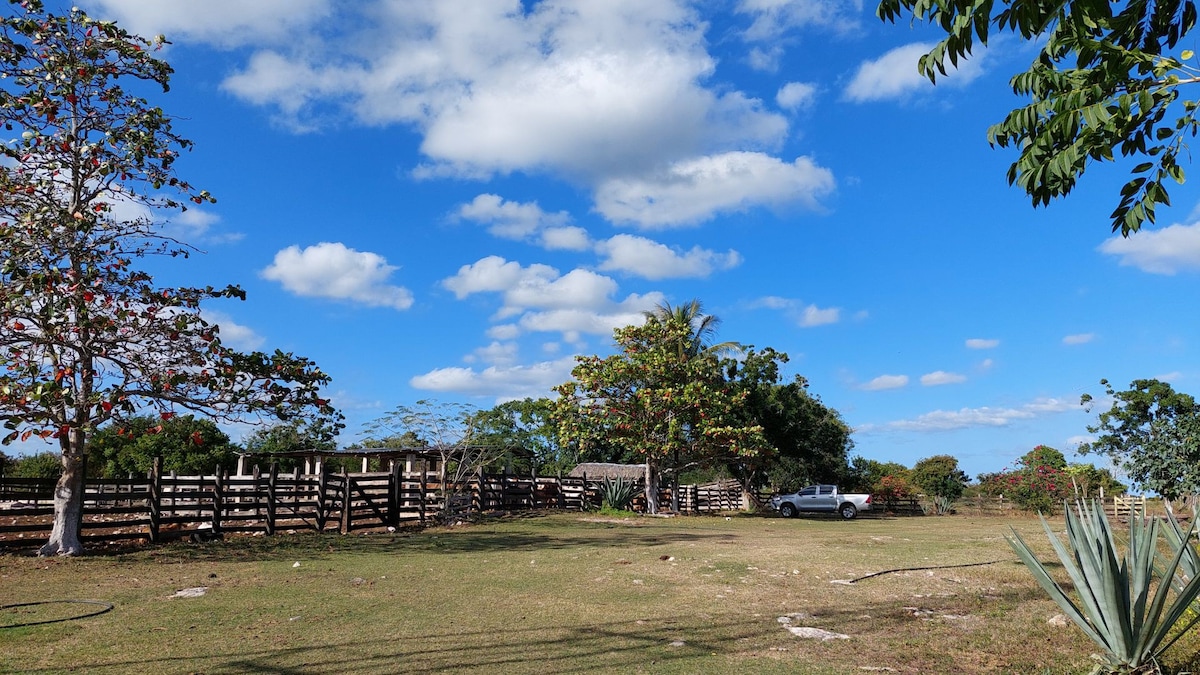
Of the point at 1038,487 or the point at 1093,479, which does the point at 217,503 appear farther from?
the point at 1093,479

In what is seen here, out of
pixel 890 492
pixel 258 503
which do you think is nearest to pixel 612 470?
pixel 890 492

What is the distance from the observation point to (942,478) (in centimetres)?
4447

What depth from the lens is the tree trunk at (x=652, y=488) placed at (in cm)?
3024

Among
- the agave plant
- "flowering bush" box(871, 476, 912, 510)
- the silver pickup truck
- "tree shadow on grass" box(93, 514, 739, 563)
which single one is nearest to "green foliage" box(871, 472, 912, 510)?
"flowering bush" box(871, 476, 912, 510)

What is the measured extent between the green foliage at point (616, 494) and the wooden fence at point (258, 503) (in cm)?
276

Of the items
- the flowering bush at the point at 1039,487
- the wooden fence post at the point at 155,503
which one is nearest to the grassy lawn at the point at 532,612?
the wooden fence post at the point at 155,503

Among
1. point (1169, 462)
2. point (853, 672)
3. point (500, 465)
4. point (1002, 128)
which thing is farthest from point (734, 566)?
point (500, 465)

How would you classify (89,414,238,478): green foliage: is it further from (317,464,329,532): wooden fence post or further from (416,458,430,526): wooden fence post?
(317,464,329,532): wooden fence post

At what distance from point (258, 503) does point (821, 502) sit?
2500 cm

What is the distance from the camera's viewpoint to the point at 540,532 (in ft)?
66.3

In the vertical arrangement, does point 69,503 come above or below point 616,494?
above

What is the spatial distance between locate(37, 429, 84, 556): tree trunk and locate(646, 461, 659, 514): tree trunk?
20.0 m

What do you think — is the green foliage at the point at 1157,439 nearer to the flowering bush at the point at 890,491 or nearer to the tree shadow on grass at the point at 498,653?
the flowering bush at the point at 890,491

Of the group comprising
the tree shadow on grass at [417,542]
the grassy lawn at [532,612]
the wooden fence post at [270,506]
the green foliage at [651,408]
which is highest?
the green foliage at [651,408]
